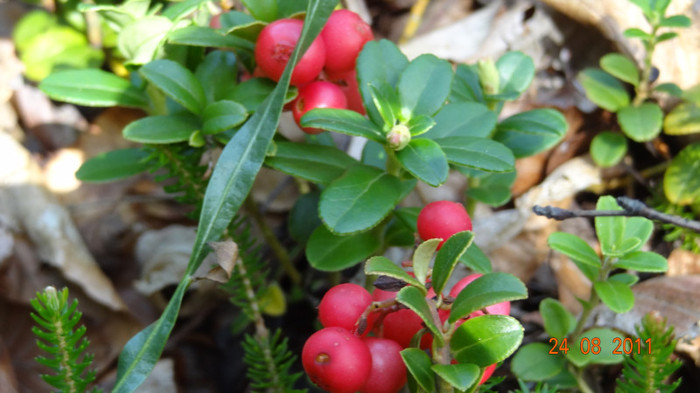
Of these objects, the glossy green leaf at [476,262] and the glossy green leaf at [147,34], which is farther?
the glossy green leaf at [147,34]

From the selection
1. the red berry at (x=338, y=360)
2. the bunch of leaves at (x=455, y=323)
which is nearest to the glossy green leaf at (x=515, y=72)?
the bunch of leaves at (x=455, y=323)

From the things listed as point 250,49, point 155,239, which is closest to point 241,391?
point 155,239

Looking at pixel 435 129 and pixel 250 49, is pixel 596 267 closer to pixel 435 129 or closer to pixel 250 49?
pixel 435 129

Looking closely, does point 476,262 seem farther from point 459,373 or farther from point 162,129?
point 162,129

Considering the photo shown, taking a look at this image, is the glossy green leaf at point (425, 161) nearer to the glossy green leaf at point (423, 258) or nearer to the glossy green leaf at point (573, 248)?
the glossy green leaf at point (423, 258)

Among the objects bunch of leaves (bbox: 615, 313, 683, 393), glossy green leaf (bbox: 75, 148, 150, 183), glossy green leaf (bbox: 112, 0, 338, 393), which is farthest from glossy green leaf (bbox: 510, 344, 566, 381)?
glossy green leaf (bbox: 75, 148, 150, 183)

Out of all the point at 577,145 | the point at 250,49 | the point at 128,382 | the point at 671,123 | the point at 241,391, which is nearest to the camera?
the point at 128,382
